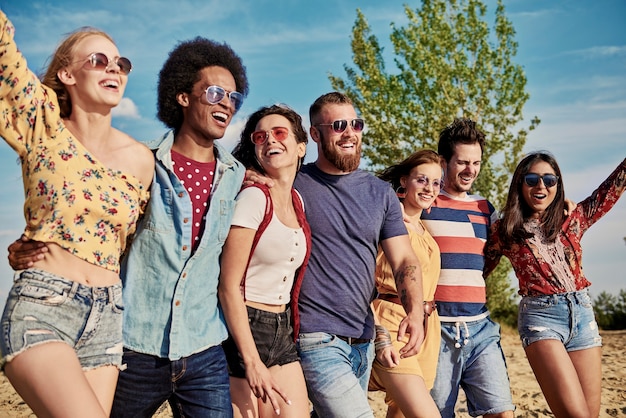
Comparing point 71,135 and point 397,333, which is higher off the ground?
point 71,135

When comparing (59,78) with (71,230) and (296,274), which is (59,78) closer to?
(71,230)

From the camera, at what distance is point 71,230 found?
120 inches

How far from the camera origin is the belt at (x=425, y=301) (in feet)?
15.4

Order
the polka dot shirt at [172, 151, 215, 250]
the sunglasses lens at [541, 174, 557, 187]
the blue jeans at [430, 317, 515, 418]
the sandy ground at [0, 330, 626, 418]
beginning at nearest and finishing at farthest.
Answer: the polka dot shirt at [172, 151, 215, 250] < the blue jeans at [430, 317, 515, 418] < the sunglasses lens at [541, 174, 557, 187] < the sandy ground at [0, 330, 626, 418]

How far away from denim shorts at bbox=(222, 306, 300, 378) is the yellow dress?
94 centimetres

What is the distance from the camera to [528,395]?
9.52 metres

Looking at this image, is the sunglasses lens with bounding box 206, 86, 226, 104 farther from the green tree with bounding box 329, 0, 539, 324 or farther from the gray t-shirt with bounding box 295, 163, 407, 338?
the green tree with bounding box 329, 0, 539, 324

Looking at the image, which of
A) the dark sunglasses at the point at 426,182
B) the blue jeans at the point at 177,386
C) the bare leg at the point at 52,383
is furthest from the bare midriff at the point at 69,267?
the dark sunglasses at the point at 426,182

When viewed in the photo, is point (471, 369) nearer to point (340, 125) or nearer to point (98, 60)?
point (340, 125)

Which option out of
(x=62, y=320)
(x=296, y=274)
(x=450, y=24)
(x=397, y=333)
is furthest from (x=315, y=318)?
(x=450, y=24)

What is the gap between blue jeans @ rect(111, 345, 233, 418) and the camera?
11.3 ft

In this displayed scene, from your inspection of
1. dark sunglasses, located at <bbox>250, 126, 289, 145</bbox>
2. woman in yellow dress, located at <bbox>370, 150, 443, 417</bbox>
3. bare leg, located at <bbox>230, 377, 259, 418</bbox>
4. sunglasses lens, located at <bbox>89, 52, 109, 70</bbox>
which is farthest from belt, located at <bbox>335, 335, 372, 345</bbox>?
sunglasses lens, located at <bbox>89, 52, 109, 70</bbox>

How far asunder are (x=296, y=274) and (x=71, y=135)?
152 cm

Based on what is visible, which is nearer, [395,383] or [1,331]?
[1,331]
